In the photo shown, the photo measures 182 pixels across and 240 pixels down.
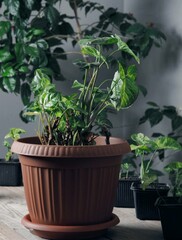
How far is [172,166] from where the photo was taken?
83.1 inches

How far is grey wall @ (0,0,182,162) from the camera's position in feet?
10.4

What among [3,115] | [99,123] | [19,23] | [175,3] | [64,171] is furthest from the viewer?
[3,115]

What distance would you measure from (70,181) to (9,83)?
104 centimetres

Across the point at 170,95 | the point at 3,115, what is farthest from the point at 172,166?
the point at 3,115

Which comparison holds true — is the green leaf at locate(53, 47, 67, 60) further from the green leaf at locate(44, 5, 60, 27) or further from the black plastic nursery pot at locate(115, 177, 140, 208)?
the black plastic nursery pot at locate(115, 177, 140, 208)

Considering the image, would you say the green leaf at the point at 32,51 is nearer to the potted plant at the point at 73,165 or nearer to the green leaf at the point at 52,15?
the green leaf at the point at 52,15

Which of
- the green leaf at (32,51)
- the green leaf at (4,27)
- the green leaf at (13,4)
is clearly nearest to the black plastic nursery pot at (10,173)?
the green leaf at (32,51)

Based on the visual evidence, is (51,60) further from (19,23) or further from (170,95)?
(170,95)

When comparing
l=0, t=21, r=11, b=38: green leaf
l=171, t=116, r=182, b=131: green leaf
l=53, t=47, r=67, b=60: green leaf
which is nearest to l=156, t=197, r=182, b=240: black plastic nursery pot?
l=171, t=116, r=182, b=131: green leaf

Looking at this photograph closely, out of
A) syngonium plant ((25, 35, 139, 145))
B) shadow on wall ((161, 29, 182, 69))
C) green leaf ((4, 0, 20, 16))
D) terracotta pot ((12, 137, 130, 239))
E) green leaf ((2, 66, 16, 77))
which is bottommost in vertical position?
terracotta pot ((12, 137, 130, 239))

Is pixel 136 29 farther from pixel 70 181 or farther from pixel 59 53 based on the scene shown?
pixel 70 181

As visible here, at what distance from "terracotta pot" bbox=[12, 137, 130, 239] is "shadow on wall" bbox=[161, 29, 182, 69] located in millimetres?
1295

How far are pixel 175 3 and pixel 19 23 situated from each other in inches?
33.8

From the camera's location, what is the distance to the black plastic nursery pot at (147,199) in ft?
7.04
